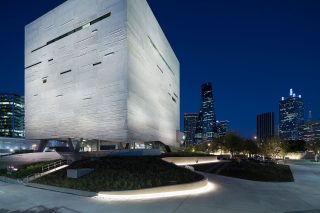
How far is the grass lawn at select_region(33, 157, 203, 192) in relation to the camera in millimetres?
19828

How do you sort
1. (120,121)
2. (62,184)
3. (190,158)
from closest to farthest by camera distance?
(62,184), (190,158), (120,121)

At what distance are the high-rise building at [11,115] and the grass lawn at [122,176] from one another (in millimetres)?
163590

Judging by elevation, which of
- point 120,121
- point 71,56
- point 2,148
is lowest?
point 2,148

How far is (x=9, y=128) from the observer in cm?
17300

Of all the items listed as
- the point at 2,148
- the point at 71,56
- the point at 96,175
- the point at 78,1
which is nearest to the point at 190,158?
the point at 96,175

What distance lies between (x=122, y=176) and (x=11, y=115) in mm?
174573

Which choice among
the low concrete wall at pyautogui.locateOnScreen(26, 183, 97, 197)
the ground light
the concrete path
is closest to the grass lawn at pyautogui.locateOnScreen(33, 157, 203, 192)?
the low concrete wall at pyautogui.locateOnScreen(26, 183, 97, 197)

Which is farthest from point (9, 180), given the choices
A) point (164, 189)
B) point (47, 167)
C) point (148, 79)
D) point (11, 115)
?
point (11, 115)

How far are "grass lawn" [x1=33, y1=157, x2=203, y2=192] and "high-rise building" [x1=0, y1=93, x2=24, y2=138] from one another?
537ft

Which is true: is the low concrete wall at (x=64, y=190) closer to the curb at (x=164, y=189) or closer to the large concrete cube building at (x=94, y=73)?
the curb at (x=164, y=189)

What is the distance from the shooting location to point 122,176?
21.5m

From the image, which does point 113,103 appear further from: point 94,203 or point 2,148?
point 2,148

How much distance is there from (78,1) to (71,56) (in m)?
9.92

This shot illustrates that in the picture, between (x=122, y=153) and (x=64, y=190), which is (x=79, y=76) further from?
(x=64, y=190)
